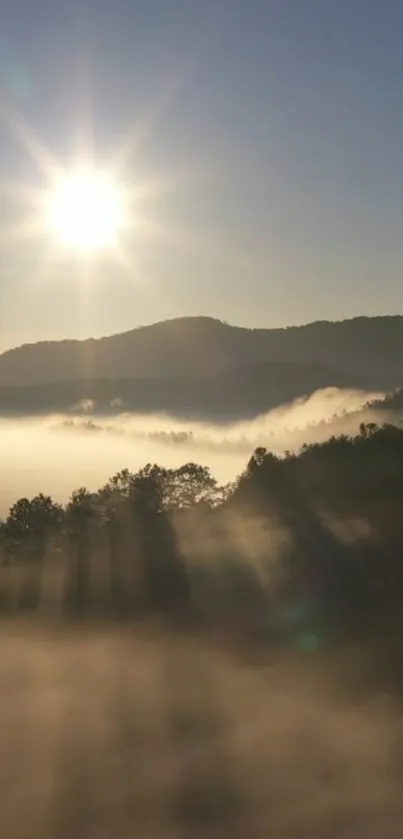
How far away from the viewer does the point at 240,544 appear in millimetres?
81250

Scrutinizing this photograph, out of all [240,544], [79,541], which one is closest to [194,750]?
[240,544]

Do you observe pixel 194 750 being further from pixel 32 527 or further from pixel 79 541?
pixel 32 527

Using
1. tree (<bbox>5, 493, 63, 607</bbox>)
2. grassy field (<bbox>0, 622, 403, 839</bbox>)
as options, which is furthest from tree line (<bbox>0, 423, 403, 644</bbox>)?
grassy field (<bbox>0, 622, 403, 839</bbox>)

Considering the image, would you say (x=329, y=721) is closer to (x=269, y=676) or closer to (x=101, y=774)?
(x=269, y=676)

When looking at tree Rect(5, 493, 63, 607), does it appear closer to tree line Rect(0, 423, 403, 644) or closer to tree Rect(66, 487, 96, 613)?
tree line Rect(0, 423, 403, 644)

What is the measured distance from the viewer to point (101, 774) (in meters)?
43.0

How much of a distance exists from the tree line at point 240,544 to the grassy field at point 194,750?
8.58m

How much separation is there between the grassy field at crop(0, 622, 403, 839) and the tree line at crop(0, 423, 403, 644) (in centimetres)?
858

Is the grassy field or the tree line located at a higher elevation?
the tree line

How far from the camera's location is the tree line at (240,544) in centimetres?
6856

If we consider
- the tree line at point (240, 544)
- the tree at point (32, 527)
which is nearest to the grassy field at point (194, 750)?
the tree line at point (240, 544)

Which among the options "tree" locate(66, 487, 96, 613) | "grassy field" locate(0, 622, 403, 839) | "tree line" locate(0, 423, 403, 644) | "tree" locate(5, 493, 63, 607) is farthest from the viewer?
"tree" locate(5, 493, 63, 607)

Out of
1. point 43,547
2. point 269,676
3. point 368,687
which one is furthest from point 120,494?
point 368,687

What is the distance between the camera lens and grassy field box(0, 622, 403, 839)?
37.7 metres
